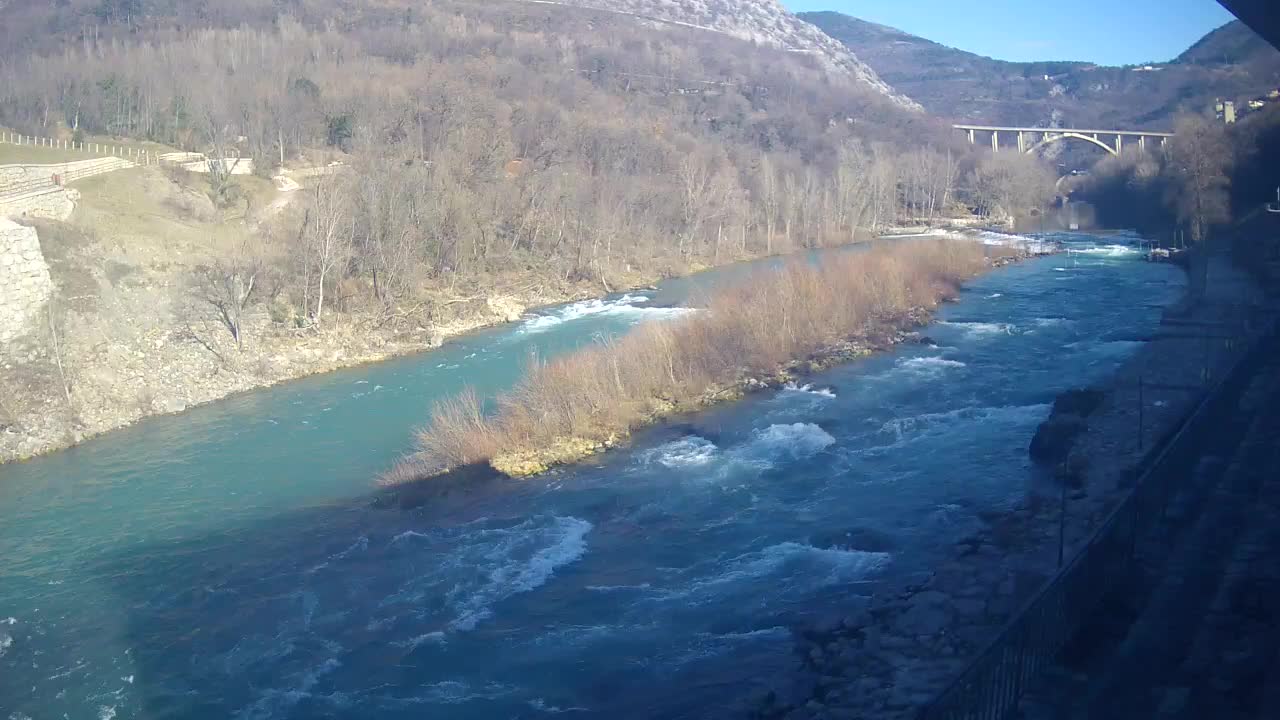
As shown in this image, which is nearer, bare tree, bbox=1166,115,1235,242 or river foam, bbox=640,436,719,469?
river foam, bbox=640,436,719,469

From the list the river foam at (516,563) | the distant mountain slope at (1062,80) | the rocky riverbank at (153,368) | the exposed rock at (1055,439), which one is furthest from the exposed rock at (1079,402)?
the distant mountain slope at (1062,80)

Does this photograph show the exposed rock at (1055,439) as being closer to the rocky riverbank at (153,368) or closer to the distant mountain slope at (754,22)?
the rocky riverbank at (153,368)

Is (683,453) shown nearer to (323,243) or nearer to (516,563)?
(516,563)

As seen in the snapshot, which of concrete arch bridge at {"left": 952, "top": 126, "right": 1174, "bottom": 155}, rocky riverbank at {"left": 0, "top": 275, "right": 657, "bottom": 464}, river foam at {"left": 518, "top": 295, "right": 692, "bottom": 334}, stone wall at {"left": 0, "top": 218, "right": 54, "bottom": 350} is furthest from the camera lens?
concrete arch bridge at {"left": 952, "top": 126, "right": 1174, "bottom": 155}

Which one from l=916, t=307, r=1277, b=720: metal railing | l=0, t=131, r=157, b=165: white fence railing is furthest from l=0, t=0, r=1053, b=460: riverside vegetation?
l=916, t=307, r=1277, b=720: metal railing

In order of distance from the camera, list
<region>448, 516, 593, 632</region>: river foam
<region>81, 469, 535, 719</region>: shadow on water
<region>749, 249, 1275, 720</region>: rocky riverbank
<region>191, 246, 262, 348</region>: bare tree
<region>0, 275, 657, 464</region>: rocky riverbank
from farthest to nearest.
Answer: <region>191, 246, 262, 348</region>: bare tree, <region>0, 275, 657, 464</region>: rocky riverbank, <region>448, 516, 593, 632</region>: river foam, <region>81, 469, 535, 719</region>: shadow on water, <region>749, 249, 1275, 720</region>: rocky riverbank

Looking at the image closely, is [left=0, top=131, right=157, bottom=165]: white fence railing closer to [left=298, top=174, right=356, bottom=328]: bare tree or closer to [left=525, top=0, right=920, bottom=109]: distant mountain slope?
[left=298, top=174, right=356, bottom=328]: bare tree

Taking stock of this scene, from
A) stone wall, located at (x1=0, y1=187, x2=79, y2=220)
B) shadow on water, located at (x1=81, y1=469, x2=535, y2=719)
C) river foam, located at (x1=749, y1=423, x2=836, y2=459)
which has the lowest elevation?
shadow on water, located at (x1=81, y1=469, x2=535, y2=719)

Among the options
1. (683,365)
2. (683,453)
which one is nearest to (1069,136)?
(683,365)
